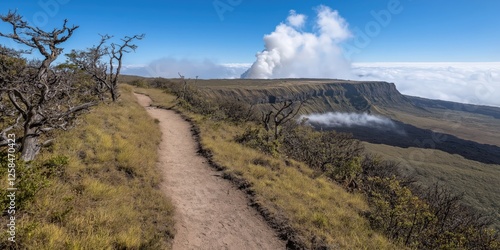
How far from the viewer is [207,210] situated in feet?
33.4

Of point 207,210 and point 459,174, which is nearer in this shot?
point 207,210

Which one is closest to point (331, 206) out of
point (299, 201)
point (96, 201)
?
point (299, 201)

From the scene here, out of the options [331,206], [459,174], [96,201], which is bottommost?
[459,174]

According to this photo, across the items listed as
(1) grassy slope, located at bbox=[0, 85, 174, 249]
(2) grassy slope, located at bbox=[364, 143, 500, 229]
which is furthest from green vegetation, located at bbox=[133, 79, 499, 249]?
(2) grassy slope, located at bbox=[364, 143, 500, 229]

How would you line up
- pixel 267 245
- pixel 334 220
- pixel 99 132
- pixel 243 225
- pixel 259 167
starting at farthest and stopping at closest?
pixel 259 167, pixel 99 132, pixel 334 220, pixel 243 225, pixel 267 245

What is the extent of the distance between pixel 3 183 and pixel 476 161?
16907 cm

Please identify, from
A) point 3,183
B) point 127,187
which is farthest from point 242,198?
point 3,183

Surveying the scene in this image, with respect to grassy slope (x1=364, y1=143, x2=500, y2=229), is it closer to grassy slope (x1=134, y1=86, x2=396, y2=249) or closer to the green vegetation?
the green vegetation

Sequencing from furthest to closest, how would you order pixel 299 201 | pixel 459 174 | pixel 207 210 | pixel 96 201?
pixel 459 174 < pixel 299 201 < pixel 207 210 < pixel 96 201

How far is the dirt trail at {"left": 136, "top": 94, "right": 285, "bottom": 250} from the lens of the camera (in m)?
8.37

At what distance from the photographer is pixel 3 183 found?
6809 millimetres

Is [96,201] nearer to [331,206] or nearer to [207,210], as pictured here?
[207,210]

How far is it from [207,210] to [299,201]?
176 inches

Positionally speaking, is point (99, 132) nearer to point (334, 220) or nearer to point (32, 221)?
point (32, 221)
